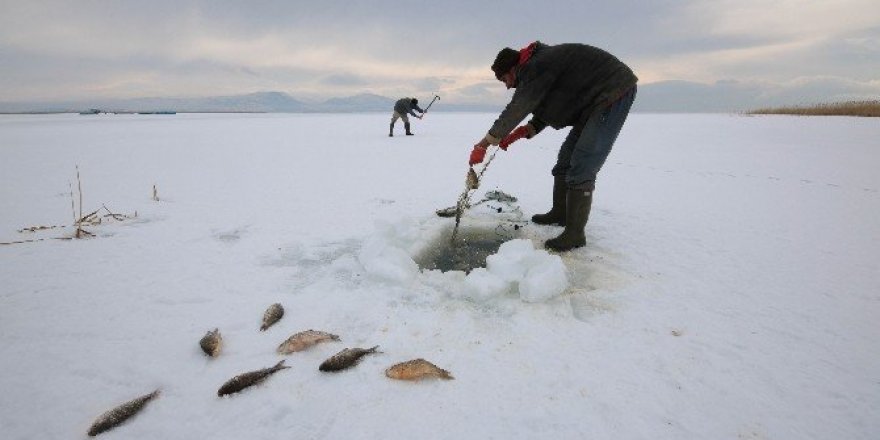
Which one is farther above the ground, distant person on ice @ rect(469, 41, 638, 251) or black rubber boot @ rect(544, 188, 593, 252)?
distant person on ice @ rect(469, 41, 638, 251)

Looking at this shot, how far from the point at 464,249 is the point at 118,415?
228 cm

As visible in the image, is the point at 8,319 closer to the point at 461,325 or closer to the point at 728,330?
the point at 461,325

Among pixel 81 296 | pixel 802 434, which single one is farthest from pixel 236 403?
pixel 802 434

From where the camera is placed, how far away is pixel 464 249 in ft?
→ 11.0

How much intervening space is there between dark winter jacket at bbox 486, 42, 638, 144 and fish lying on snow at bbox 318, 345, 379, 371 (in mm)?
1619

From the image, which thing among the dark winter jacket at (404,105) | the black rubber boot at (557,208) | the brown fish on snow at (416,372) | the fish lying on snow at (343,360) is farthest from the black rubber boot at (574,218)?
the dark winter jacket at (404,105)

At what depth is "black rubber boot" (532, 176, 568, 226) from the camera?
12.3 feet

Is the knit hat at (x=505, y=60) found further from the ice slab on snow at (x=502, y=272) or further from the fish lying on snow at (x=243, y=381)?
the fish lying on snow at (x=243, y=381)

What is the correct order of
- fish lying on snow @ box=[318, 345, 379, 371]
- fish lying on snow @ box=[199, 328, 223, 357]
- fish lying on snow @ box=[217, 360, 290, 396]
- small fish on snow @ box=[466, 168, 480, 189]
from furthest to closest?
small fish on snow @ box=[466, 168, 480, 189], fish lying on snow @ box=[199, 328, 223, 357], fish lying on snow @ box=[318, 345, 379, 371], fish lying on snow @ box=[217, 360, 290, 396]

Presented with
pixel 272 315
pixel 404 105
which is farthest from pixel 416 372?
pixel 404 105

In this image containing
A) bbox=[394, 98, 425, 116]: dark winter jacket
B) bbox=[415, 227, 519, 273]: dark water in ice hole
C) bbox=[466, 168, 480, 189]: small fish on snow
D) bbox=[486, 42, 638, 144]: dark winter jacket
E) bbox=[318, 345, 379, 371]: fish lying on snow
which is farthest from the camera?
bbox=[394, 98, 425, 116]: dark winter jacket

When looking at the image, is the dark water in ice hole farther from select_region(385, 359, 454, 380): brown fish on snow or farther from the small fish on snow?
select_region(385, 359, 454, 380): brown fish on snow

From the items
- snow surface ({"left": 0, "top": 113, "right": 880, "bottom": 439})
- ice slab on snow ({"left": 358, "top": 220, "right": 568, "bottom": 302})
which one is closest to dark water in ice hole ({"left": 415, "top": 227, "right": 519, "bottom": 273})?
snow surface ({"left": 0, "top": 113, "right": 880, "bottom": 439})

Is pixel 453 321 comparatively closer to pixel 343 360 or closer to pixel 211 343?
pixel 343 360
